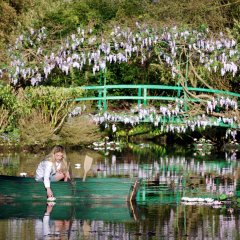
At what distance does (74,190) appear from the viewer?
15023 mm

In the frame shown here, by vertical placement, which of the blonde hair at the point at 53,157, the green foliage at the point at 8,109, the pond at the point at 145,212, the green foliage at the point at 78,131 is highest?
the green foliage at the point at 8,109

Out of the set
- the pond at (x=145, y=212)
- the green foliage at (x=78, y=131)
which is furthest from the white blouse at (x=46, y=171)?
the green foliage at (x=78, y=131)

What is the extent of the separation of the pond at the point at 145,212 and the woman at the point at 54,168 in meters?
0.41

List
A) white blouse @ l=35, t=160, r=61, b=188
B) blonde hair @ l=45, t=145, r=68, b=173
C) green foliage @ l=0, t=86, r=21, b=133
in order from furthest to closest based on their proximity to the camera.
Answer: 1. green foliage @ l=0, t=86, r=21, b=133
2. blonde hair @ l=45, t=145, r=68, b=173
3. white blouse @ l=35, t=160, r=61, b=188

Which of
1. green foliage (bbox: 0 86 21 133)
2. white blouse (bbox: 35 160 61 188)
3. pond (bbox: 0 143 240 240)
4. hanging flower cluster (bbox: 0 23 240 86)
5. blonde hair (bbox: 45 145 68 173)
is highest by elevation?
hanging flower cluster (bbox: 0 23 240 86)

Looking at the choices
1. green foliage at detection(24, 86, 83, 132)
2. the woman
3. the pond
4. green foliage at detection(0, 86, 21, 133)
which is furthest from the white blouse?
green foliage at detection(24, 86, 83, 132)

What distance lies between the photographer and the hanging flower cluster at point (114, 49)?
90.2ft

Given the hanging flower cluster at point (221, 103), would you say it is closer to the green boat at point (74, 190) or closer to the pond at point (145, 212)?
the pond at point (145, 212)

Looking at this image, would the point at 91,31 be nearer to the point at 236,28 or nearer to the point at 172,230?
the point at 236,28

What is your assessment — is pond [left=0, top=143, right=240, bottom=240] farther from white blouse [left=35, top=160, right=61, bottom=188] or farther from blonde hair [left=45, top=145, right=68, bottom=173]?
blonde hair [left=45, top=145, right=68, bottom=173]

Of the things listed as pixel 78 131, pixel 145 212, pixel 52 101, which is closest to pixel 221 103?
pixel 78 131

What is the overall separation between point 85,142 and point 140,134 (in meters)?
5.11

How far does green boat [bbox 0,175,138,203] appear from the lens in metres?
14.9

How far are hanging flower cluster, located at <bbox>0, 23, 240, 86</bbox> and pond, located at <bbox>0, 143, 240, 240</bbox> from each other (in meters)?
5.78
